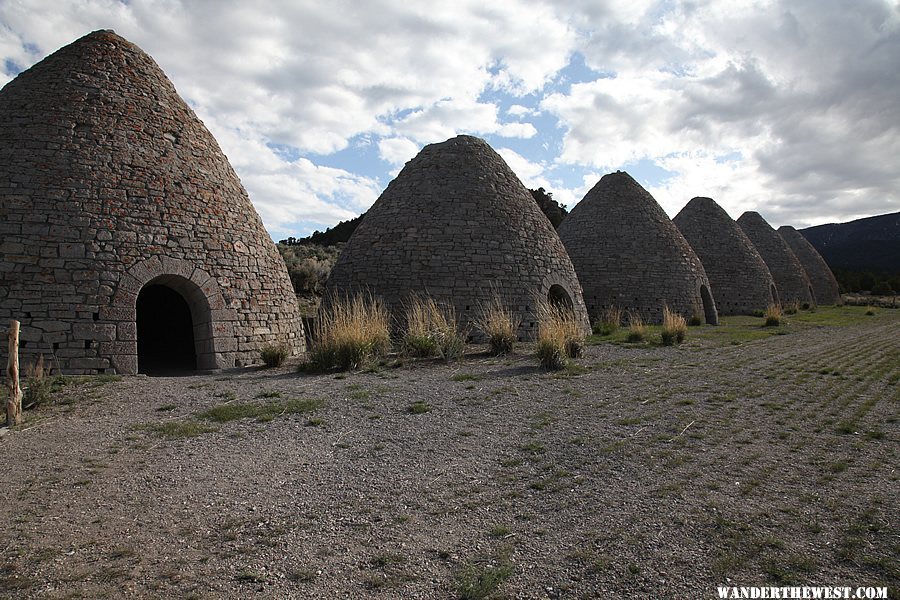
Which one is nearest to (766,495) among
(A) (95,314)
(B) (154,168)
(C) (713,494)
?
(C) (713,494)

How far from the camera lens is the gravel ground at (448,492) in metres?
3.06

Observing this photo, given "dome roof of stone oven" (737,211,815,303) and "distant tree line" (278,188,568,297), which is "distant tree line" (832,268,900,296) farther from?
"distant tree line" (278,188,568,297)

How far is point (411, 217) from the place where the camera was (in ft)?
44.5

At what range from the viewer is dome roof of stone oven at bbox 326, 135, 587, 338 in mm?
12922

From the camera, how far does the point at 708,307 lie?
20953 millimetres

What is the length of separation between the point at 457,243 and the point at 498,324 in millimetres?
2789

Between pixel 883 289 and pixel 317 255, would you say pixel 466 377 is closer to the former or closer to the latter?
pixel 317 255

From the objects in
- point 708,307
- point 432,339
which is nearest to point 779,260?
point 708,307

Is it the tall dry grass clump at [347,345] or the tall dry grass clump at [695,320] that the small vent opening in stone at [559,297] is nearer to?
the tall dry grass clump at [347,345]

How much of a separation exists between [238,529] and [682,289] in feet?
60.1

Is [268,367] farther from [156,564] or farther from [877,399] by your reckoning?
[877,399]

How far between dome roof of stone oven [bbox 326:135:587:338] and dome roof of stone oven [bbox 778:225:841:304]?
28.3m

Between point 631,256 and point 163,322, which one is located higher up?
point 631,256

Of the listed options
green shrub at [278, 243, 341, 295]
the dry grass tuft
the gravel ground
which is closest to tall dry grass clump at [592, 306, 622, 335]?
the dry grass tuft
